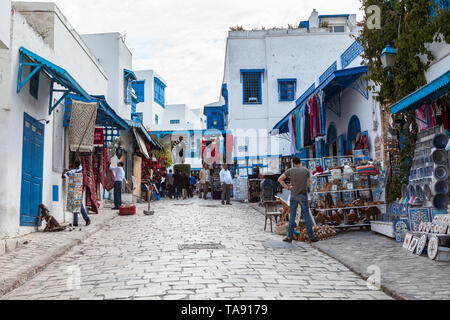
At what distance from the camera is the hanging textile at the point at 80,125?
41.7 feet

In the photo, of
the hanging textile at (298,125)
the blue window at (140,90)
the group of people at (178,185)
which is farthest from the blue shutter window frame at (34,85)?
the blue window at (140,90)

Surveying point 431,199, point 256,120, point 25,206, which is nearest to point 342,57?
point 431,199

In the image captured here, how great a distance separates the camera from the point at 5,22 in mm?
8422

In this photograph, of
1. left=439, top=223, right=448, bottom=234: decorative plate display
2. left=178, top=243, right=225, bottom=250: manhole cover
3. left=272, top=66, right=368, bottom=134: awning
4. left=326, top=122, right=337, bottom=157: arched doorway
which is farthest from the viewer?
left=326, top=122, right=337, bottom=157: arched doorway

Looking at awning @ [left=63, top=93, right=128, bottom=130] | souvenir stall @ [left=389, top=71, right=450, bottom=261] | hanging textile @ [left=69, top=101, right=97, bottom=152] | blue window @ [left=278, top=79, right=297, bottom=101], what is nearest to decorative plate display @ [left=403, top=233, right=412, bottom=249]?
souvenir stall @ [left=389, top=71, right=450, bottom=261]

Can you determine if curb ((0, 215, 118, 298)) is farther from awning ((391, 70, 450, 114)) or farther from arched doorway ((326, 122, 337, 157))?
arched doorway ((326, 122, 337, 157))

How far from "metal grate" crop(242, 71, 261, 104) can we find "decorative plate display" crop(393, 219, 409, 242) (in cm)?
1866

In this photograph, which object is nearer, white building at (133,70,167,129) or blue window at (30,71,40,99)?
blue window at (30,71,40,99)

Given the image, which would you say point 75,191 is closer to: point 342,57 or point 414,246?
point 414,246

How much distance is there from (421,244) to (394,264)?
96 centimetres

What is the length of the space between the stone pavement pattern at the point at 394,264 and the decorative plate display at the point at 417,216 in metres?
0.44

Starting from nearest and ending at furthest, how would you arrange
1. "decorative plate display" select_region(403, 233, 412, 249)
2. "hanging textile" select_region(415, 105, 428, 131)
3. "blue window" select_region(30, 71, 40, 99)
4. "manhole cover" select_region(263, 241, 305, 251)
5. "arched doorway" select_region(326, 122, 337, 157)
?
"decorative plate display" select_region(403, 233, 412, 249), "manhole cover" select_region(263, 241, 305, 251), "hanging textile" select_region(415, 105, 428, 131), "blue window" select_region(30, 71, 40, 99), "arched doorway" select_region(326, 122, 337, 157)

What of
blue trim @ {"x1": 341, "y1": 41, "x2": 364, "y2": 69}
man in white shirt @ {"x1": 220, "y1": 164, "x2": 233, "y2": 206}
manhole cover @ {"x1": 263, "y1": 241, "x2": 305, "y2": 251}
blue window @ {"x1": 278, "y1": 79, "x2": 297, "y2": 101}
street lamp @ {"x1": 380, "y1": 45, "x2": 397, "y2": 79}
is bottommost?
manhole cover @ {"x1": 263, "y1": 241, "x2": 305, "y2": 251}

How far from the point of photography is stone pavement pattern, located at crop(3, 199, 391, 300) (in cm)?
509
